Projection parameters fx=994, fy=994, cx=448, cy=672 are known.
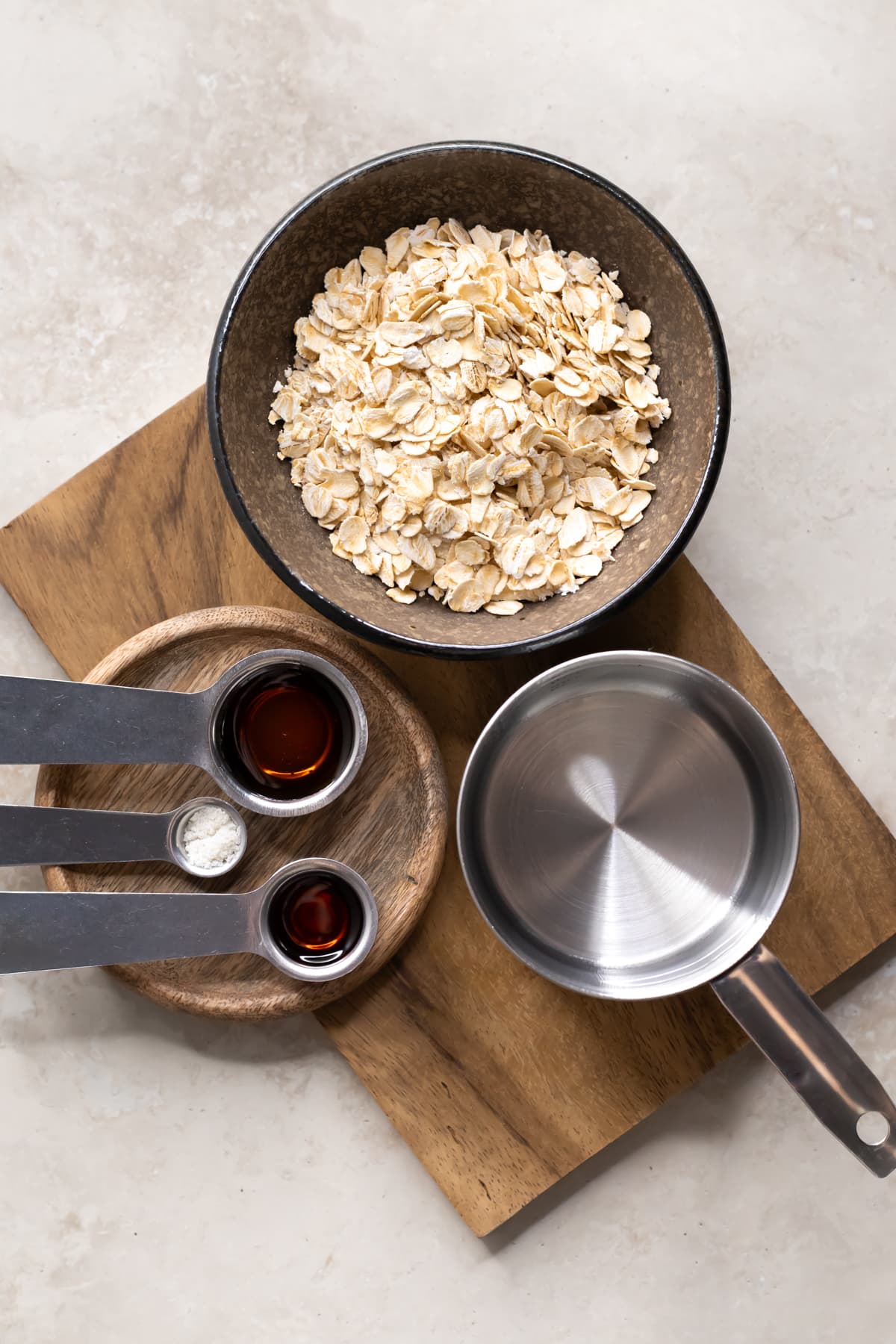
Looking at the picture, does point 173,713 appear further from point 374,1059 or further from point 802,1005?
point 802,1005

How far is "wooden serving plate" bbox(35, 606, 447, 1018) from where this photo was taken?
83cm

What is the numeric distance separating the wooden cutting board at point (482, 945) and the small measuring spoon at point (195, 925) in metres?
0.07

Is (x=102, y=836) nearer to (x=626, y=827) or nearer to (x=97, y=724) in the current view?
(x=97, y=724)

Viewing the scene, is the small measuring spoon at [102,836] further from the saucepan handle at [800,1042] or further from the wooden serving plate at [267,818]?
the saucepan handle at [800,1042]

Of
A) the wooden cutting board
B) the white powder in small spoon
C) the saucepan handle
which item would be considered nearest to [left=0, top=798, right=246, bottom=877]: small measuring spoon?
the white powder in small spoon

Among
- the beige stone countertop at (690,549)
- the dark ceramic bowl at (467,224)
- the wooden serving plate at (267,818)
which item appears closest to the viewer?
the dark ceramic bowl at (467,224)

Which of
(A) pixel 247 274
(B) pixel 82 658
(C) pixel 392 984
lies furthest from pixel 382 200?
(C) pixel 392 984

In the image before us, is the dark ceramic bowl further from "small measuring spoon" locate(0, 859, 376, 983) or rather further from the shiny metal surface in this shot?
"small measuring spoon" locate(0, 859, 376, 983)

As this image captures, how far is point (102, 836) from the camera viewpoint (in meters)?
0.80

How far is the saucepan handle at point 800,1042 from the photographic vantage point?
29.4 inches

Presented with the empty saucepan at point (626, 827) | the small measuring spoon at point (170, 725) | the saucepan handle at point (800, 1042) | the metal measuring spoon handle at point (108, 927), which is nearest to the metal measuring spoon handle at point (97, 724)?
the small measuring spoon at point (170, 725)

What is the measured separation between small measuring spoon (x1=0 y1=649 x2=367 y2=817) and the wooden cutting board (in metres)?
0.09

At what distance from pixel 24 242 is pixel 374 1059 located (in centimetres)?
85

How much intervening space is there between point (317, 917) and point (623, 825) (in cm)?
27
